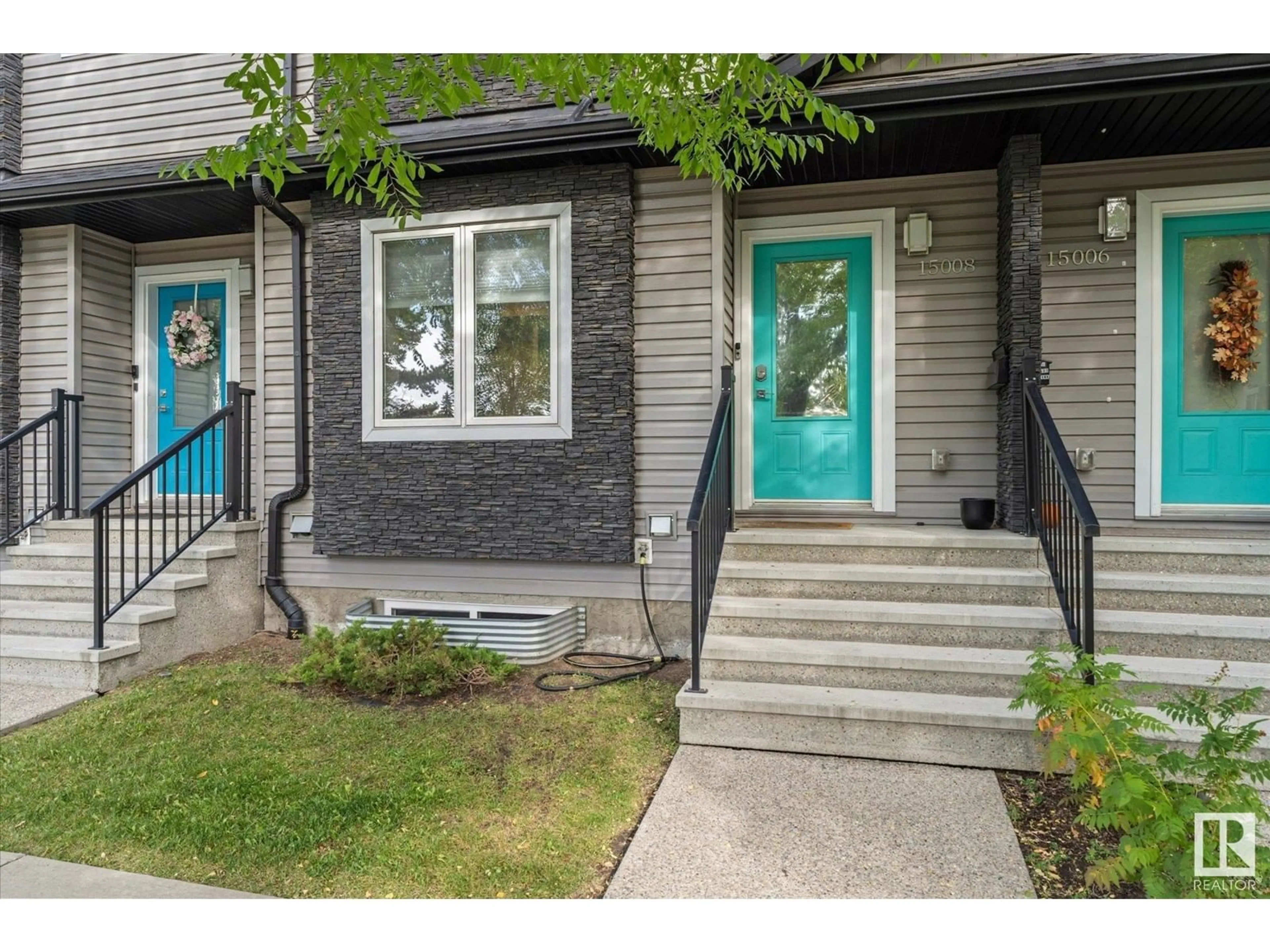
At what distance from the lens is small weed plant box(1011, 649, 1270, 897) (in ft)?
6.03

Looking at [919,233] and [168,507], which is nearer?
[919,233]

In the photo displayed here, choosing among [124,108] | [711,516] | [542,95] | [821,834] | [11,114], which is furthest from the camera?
[11,114]

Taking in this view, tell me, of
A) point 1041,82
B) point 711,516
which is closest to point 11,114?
point 711,516

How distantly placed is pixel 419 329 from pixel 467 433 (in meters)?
0.82

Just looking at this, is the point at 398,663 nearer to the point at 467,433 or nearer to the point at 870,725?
the point at 467,433

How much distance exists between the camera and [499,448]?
4672 mm

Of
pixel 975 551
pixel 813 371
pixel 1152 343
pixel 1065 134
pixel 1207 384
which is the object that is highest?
pixel 1065 134

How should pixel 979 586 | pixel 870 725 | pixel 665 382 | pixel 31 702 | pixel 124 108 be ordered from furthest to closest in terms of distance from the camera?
pixel 124 108, pixel 665 382, pixel 31 702, pixel 979 586, pixel 870 725

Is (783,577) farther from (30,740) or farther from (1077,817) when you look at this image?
(30,740)

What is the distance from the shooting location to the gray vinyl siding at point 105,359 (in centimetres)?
569

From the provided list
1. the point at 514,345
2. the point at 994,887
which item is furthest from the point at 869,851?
the point at 514,345

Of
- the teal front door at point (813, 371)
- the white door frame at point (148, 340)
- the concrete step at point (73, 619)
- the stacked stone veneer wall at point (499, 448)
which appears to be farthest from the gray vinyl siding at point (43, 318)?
the teal front door at point (813, 371)
